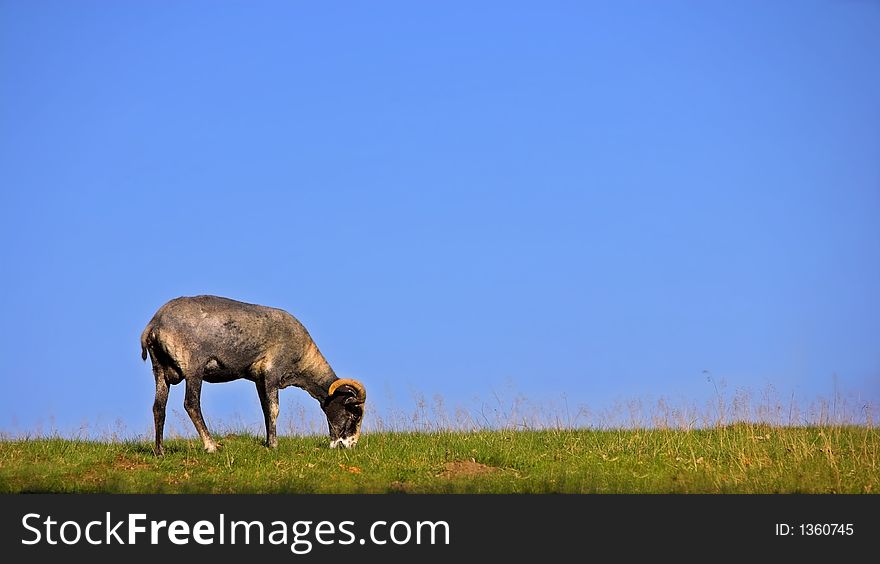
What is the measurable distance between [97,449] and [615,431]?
13.3 metres

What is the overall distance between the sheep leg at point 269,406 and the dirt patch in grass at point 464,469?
17.1 ft

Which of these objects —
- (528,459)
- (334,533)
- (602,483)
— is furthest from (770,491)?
(334,533)

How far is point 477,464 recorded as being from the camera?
2098 centimetres

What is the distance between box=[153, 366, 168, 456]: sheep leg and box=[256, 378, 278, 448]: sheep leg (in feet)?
8.07

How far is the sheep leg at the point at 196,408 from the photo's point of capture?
22.9m

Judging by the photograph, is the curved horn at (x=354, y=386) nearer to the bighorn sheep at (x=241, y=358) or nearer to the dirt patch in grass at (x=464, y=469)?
the bighorn sheep at (x=241, y=358)

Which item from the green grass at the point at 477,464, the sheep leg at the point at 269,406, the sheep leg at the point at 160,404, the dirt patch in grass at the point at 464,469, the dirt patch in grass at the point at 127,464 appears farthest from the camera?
the sheep leg at the point at 269,406

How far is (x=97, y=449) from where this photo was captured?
76.8ft

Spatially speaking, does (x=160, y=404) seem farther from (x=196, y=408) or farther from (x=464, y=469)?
(x=464, y=469)

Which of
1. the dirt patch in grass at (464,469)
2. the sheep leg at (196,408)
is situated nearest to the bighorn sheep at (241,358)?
the sheep leg at (196,408)

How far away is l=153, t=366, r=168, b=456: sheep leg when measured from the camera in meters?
22.7

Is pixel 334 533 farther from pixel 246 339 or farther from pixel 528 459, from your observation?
pixel 246 339

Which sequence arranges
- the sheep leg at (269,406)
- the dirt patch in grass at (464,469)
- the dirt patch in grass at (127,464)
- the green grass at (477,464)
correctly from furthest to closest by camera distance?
the sheep leg at (269,406) < the dirt patch in grass at (127,464) < the dirt patch in grass at (464,469) < the green grass at (477,464)

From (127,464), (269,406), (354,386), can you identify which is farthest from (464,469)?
(127,464)
